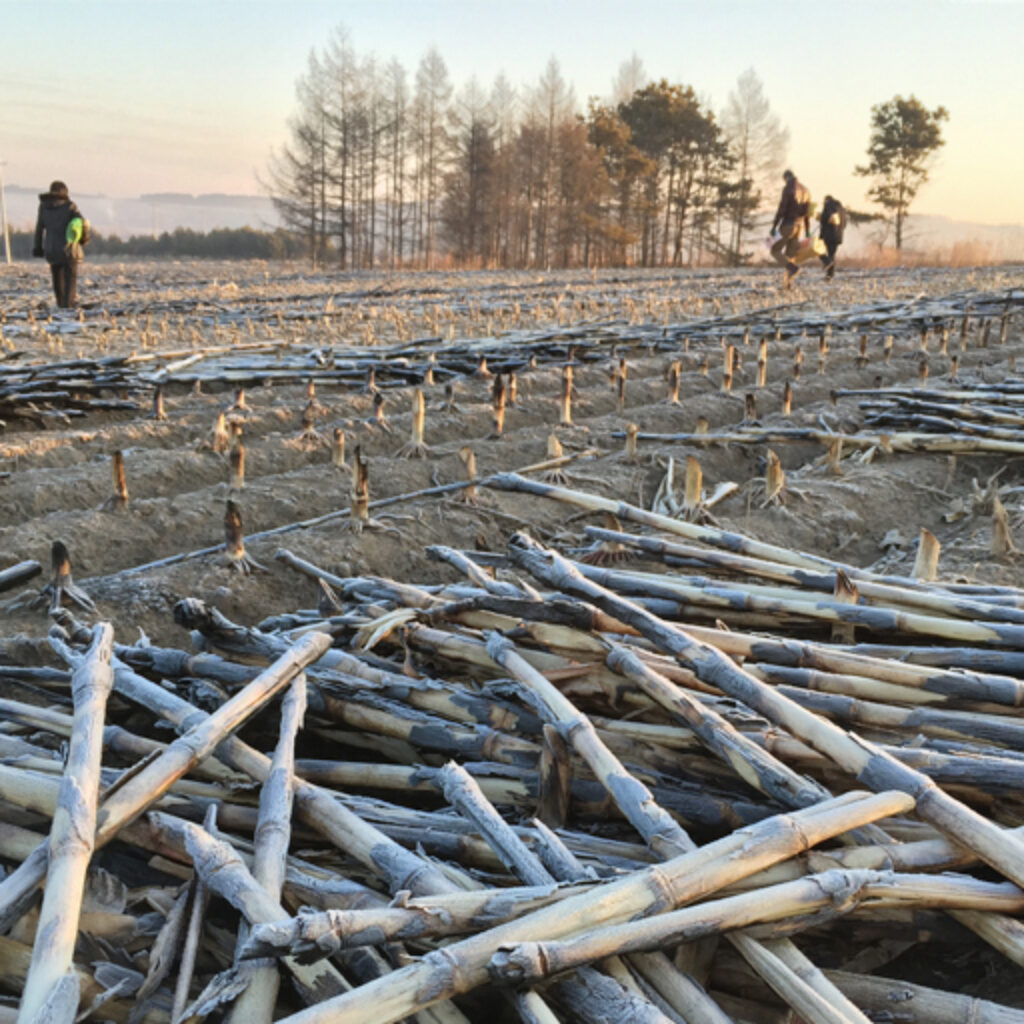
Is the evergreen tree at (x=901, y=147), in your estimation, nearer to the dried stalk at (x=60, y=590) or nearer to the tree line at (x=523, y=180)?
the tree line at (x=523, y=180)

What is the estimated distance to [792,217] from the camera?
21500 mm

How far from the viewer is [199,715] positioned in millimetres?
2107

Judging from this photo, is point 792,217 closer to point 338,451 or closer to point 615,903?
point 338,451

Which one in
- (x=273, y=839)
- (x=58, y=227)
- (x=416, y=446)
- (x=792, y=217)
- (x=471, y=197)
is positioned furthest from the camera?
(x=471, y=197)

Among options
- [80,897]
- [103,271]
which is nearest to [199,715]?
[80,897]

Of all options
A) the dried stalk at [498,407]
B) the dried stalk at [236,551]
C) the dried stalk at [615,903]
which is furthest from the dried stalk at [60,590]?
the dried stalk at [498,407]

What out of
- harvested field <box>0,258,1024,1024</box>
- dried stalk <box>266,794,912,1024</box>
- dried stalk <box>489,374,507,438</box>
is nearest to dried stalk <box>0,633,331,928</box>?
harvested field <box>0,258,1024,1024</box>

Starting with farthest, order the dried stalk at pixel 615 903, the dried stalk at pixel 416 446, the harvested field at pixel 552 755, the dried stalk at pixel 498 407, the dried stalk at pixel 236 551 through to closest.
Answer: the dried stalk at pixel 498 407
the dried stalk at pixel 416 446
the dried stalk at pixel 236 551
the harvested field at pixel 552 755
the dried stalk at pixel 615 903

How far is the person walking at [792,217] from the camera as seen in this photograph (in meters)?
21.4

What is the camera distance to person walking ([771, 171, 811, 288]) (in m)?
21.4

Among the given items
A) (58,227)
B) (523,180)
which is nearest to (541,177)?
(523,180)

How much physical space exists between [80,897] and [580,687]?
3.75 feet

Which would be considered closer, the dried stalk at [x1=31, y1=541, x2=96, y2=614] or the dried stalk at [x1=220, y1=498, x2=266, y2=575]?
the dried stalk at [x1=31, y1=541, x2=96, y2=614]

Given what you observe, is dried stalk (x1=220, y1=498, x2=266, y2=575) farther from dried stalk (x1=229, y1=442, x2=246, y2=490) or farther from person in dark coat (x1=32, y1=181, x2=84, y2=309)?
person in dark coat (x1=32, y1=181, x2=84, y2=309)
